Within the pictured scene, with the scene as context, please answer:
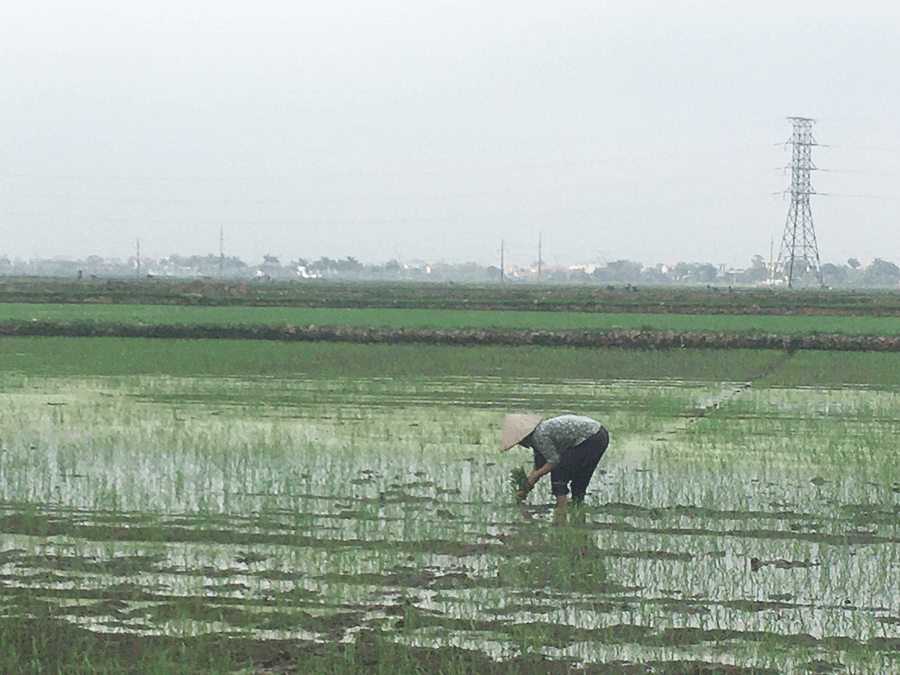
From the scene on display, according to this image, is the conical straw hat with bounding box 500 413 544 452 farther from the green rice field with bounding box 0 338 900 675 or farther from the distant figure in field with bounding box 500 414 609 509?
the green rice field with bounding box 0 338 900 675

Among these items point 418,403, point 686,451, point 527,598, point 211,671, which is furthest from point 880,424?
point 211,671

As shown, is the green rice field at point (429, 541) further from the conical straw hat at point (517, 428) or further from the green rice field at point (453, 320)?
the green rice field at point (453, 320)

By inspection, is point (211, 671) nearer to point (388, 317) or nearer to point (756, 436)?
point (756, 436)

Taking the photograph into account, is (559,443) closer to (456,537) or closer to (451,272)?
(456,537)

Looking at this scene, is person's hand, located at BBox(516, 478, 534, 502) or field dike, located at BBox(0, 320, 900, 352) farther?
field dike, located at BBox(0, 320, 900, 352)

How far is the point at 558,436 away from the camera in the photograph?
621cm

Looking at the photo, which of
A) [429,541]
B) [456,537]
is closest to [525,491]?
[456,537]

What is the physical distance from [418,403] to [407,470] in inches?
162

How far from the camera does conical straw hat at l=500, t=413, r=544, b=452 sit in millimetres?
6180

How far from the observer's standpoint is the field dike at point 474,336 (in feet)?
68.3

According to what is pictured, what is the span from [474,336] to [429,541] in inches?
615

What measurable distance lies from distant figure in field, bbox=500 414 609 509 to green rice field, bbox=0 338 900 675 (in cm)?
23

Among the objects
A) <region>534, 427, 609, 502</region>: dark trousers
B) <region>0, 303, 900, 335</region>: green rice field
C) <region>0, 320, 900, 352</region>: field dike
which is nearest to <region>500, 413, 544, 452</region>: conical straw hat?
<region>534, 427, 609, 502</region>: dark trousers

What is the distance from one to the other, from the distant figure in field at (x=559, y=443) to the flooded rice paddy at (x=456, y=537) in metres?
0.22
